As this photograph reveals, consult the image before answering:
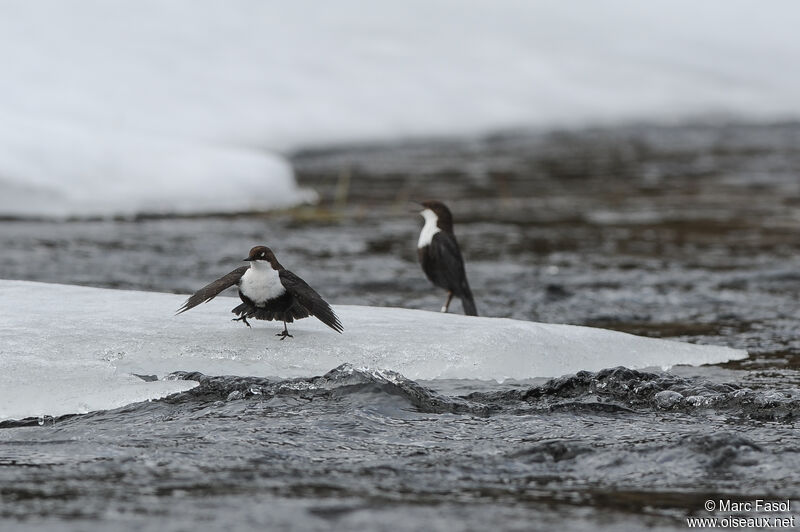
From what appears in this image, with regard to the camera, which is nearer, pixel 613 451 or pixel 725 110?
pixel 613 451

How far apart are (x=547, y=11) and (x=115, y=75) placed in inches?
333

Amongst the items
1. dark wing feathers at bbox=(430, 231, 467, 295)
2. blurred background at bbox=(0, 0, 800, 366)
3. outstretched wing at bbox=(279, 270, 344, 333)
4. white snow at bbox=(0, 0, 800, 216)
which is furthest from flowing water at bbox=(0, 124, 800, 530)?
white snow at bbox=(0, 0, 800, 216)

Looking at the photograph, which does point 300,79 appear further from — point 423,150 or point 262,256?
point 262,256

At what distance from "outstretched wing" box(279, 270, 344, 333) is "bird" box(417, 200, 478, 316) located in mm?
1990

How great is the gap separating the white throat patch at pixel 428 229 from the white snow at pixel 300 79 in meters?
4.12

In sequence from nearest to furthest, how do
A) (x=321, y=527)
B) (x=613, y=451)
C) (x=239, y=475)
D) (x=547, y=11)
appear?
(x=321, y=527)
(x=239, y=475)
(x=613, y=451)
(x=547, y=11)

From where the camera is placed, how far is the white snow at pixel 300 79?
33.9ft

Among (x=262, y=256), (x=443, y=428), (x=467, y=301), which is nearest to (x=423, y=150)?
(x=467, y=301)

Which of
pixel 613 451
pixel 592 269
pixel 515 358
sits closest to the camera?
pixel 613 451

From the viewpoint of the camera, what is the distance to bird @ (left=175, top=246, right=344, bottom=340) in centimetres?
421

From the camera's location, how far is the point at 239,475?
9.95 ft

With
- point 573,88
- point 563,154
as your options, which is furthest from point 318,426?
Answer: point 573,88

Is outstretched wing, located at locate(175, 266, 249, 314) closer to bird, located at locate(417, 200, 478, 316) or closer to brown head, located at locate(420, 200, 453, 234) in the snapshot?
bird, located at locate(417, 200, 478, 316)

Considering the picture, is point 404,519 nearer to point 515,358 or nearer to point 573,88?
point 515,358
